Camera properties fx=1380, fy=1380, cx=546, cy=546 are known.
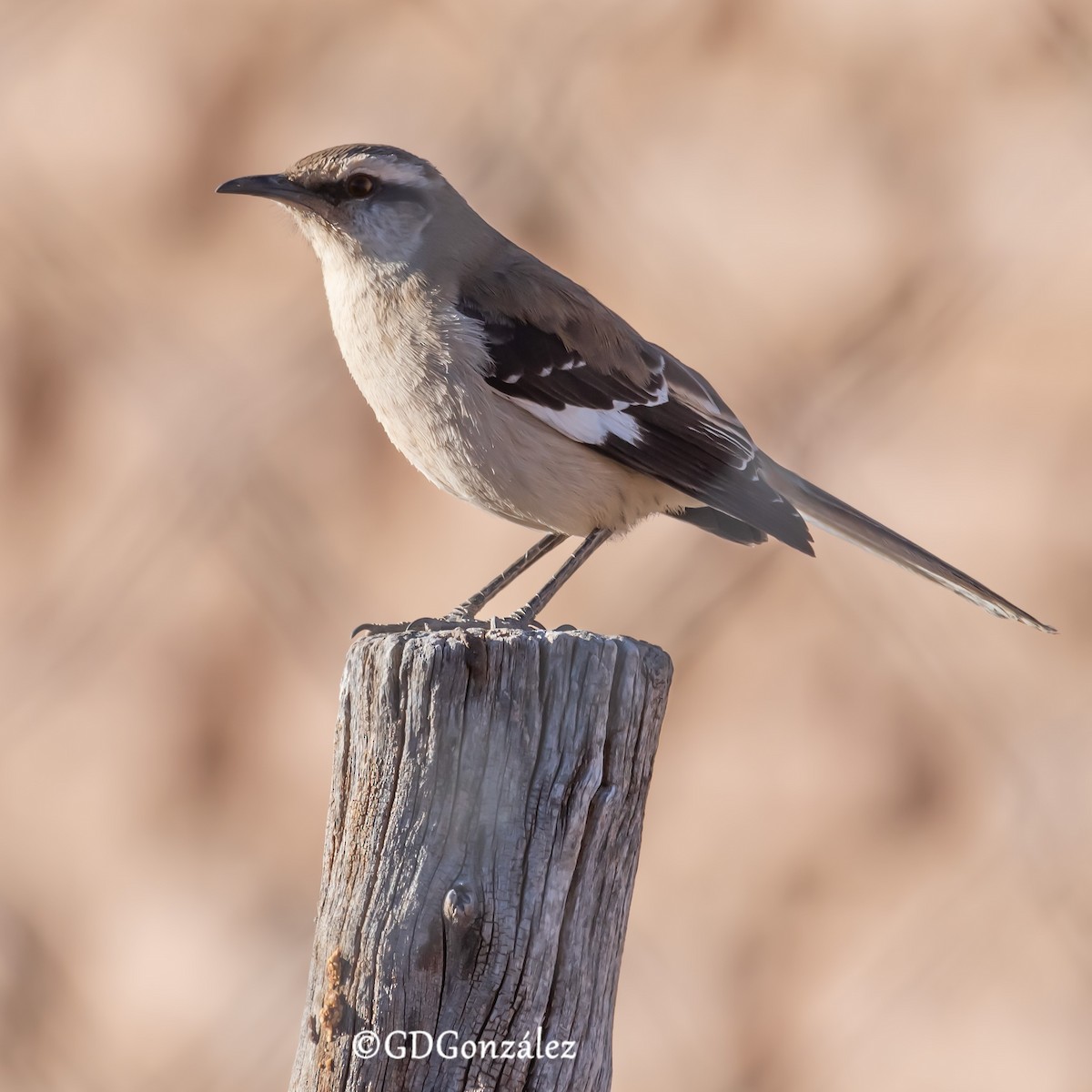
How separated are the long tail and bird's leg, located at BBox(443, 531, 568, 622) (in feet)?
1.79

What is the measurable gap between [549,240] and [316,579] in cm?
122

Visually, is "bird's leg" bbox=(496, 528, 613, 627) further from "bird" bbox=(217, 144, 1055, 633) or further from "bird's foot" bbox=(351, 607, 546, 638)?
"bird's foot" bbox=(351, 607, 546, 638)

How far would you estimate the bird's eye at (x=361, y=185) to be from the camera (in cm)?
306

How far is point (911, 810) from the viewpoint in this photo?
12.4 ft

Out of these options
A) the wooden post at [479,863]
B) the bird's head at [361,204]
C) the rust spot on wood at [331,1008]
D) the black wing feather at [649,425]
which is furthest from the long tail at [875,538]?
the rust spot on wood at [331,1008]

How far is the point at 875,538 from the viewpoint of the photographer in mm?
3191

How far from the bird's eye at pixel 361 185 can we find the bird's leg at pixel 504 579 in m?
0.87

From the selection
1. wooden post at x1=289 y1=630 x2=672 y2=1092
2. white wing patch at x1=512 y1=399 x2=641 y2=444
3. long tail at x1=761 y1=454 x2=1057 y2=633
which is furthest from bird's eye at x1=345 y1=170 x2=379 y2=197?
wooden post at x1=289 y1=630 x2=672 y2=1092

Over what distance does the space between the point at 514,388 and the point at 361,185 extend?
0.65 m

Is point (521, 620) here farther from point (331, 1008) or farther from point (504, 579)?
point (331, 1008)

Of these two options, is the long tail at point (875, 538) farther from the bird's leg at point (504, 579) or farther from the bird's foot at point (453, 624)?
the bird's foot at point (453, 624)

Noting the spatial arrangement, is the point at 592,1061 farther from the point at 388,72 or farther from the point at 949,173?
the point at 388,72

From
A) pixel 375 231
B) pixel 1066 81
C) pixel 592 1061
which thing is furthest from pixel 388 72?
pixel 592 1061

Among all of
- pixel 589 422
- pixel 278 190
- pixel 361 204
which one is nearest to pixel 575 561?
pixel 589 422
